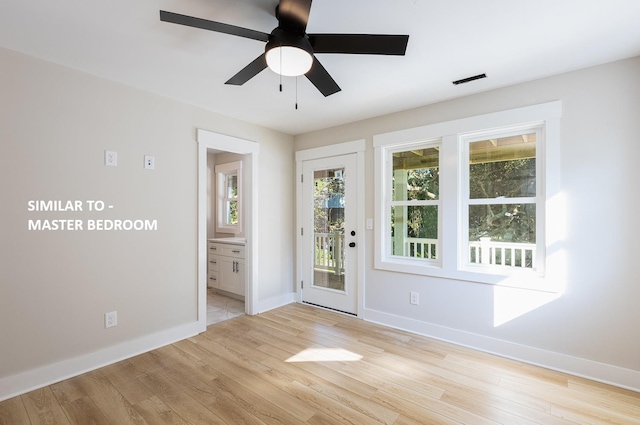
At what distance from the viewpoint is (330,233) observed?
4.00 m

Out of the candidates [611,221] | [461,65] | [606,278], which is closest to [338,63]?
[461,65]

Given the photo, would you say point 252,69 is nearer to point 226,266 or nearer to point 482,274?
point 482,274

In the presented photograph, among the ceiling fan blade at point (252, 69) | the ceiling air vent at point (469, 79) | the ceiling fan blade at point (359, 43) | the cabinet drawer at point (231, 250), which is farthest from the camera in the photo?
the cabinet drawer at point (231, 250)

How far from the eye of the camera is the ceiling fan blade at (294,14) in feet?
4.62

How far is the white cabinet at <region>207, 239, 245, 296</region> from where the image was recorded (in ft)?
14.1

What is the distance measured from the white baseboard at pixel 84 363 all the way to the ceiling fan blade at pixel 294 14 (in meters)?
2.92

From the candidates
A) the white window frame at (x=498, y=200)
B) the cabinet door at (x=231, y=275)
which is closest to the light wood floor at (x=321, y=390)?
the white window frame at (x=498, y=200)

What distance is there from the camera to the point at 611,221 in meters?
2.25

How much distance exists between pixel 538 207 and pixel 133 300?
149 inches

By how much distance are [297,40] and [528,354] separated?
3.08 meters

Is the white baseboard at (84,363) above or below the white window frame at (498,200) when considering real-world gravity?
below

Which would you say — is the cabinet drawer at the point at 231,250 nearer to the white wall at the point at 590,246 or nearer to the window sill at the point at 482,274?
the window sill at the point at 482,274

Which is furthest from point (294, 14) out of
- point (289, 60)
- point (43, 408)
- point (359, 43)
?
point (43, 408)

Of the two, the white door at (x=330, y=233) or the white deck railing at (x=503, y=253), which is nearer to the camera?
the white deck railing at (x=503, y=253)
